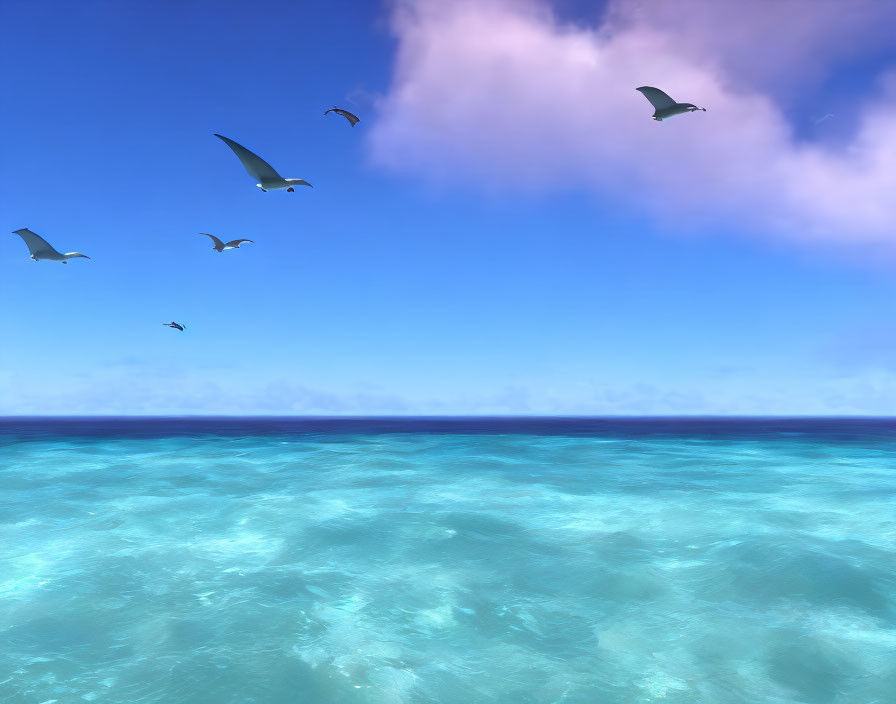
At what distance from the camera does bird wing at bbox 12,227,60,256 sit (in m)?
18.1

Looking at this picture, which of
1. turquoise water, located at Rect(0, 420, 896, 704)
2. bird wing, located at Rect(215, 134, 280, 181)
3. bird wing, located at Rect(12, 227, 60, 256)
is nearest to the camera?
turquoise water, located at Rect(0, 420, 896, 704)

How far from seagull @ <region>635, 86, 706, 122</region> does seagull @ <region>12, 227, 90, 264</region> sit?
1923 centimetres

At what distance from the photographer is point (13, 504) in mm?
23266

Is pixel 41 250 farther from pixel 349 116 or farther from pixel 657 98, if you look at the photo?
pixel 657 98

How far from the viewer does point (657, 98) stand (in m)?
13.8

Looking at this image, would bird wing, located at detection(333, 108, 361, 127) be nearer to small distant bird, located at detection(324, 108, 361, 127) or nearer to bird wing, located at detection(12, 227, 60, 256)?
small distant bird, located at detection(324, 108, 361, 127)

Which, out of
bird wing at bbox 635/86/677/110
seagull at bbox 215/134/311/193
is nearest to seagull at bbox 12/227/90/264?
seagull at bbox 215/134/311/193

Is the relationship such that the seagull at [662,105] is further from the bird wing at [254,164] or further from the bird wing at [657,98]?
the bird wing at [254,164]

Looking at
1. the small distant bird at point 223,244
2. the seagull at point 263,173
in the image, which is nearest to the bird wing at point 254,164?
the seagull at point 263,173

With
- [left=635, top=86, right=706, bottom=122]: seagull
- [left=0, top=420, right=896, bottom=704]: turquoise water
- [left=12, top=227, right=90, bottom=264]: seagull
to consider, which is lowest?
[left=0, top=420, right=896, bottom=704]: turquoise water

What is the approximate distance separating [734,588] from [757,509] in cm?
1134

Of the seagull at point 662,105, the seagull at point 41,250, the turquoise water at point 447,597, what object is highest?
the seagull at point 662,105

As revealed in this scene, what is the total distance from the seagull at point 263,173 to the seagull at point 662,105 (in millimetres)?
9035

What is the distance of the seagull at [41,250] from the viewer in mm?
18359
